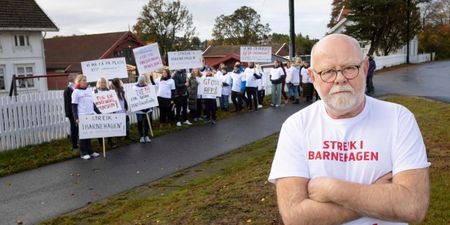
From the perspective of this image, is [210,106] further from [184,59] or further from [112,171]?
[112,171]

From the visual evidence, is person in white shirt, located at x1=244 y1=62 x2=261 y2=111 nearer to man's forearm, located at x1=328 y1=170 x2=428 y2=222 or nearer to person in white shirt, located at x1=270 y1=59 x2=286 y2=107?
person in white shirt, located at x1=270 y1=59 x2=286 y2=107

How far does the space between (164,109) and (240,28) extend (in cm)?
7140

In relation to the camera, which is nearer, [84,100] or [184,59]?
[84,100]

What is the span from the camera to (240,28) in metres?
85.0

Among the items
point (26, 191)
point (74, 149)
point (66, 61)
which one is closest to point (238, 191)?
point (26, 191)

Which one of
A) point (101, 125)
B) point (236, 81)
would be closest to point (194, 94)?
point (236, 81)

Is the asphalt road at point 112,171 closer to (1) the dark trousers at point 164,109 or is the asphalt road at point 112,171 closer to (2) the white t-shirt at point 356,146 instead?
(1) the dark trousers at point 164,109

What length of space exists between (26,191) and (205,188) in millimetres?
3444

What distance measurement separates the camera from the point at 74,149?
1195cm

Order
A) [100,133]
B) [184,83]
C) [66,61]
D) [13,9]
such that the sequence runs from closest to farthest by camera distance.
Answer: [100,133] → [184,83] → [13,9] → [66,61]

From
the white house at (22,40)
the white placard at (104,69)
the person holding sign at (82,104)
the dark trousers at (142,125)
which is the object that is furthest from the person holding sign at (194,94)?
the white house at (22,40)

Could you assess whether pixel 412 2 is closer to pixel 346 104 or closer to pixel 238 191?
pixel 238 191

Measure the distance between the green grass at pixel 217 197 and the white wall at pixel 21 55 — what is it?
96.6 ft

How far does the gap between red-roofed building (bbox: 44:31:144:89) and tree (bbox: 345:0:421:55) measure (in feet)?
A: 80.8
